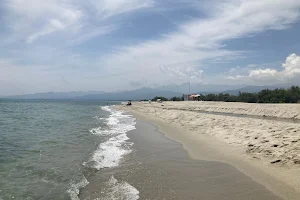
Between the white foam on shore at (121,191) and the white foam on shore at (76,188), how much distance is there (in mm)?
809

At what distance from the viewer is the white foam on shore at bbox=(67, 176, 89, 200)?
23.3 feet

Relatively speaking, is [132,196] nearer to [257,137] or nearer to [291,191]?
[291,191]

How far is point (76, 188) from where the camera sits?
306 inches

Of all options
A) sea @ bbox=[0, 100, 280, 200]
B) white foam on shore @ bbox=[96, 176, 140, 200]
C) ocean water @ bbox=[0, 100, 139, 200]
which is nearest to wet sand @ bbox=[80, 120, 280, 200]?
sea @ bbox=[0, 100, 280, 200]

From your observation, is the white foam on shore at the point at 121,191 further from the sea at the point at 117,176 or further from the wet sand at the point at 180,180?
the wet sand at the point at 180,180

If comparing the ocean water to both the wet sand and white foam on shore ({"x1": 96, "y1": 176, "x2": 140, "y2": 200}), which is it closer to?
white foam on shore ({"x1": 96, "y1": 176, "x2": 140, "y2": 200})

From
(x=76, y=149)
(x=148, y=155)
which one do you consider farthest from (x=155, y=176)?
(x=76, y=149)

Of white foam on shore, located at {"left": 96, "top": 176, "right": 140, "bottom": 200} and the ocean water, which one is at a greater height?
white foam on shore, located at {"left": 96, "top": 176, "right": 140, "bottom": 200}

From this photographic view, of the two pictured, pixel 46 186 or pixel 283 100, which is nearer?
pixel 46 186

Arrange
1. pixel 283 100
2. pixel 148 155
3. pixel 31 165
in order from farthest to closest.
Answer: pixel 283 100, pixel 148 155, pixel 31 165

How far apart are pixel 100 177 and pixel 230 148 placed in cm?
705

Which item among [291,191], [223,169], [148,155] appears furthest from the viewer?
[148,155]

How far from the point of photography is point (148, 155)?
12.4 meters

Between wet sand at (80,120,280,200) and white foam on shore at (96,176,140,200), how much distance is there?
141mm
